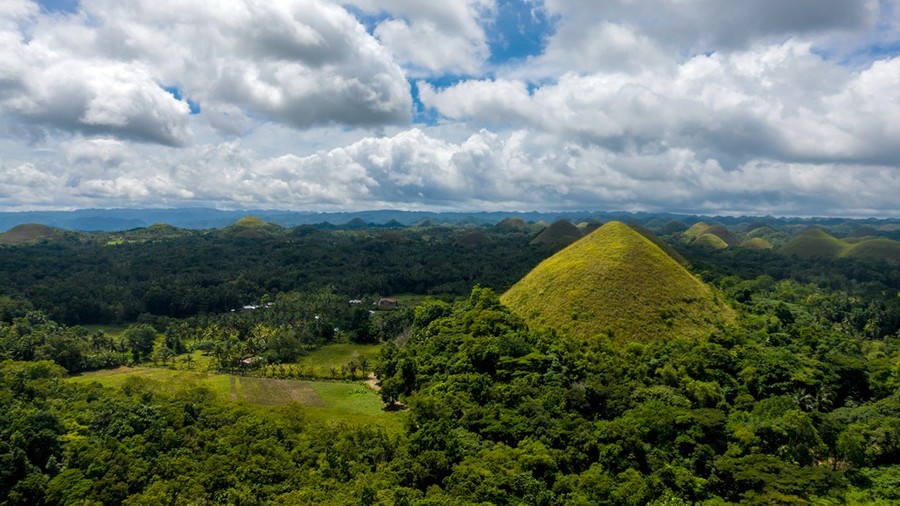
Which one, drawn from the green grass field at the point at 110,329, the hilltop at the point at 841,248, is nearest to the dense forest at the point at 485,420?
the green grass field at the point at 110,329

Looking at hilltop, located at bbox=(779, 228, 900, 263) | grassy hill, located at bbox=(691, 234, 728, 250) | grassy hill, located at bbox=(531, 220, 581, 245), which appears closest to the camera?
hilltop, located at bbox=(779, 228, 900, 263)

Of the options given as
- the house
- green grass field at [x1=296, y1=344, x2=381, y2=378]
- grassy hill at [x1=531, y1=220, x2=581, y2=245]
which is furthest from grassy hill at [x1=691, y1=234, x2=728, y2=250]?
green grass field at [x1=296, y1=344, x2=381, y2=378]

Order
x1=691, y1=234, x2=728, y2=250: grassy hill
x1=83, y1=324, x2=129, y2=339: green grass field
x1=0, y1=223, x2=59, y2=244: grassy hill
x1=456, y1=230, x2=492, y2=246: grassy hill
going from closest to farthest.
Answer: x1=83, y1=324, x2=129, y2=339: green grass field, x1=0, y1=223, x2=59, y2=244: grassy hill, x1=691, y1=234, x2=728, y2=250: grassy hill, x1=456, y1=230, x2=492, y2=246: grassy hill

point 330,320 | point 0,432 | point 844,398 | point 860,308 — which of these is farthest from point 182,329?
point 860,308

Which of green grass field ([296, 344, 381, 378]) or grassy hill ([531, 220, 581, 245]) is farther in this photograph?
grassy hill ([531, 220, 581, 245])

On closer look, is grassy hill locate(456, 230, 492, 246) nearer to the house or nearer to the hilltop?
the house

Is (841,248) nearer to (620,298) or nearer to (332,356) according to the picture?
(620,298)

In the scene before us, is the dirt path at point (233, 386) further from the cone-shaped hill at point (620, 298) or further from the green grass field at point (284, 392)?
the cone-shaped hill at point (620, 298)
